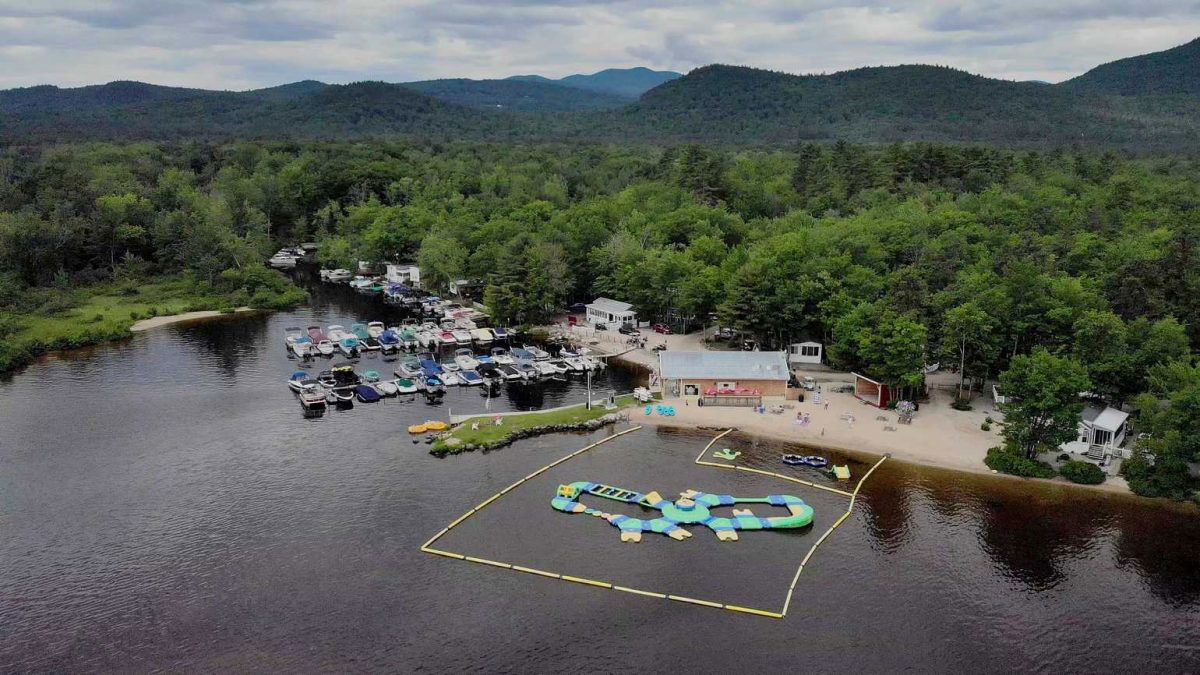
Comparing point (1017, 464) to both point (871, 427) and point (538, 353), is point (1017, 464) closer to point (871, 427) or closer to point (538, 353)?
point (871, 427)

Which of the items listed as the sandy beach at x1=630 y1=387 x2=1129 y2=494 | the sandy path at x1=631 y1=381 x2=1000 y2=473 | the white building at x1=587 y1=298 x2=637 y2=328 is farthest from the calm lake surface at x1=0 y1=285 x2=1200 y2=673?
the white building at x1=587 y1=298 x2=637 y2=328

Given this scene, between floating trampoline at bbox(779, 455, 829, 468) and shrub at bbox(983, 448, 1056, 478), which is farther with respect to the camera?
floating trampoline at bbox(779, 455, 829, 468)

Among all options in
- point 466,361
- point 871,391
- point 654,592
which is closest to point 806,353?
point 871,391

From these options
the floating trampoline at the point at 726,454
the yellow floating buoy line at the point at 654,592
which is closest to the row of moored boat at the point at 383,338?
the yellow floating buoy line at the point at 654,592

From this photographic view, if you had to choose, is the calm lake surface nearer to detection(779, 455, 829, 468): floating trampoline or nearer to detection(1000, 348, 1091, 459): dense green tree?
detection(779, 455, 829, 468): floating trampoline

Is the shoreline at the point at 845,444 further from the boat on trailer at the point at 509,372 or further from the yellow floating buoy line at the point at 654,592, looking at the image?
the boat on trailer at the point at 509,372

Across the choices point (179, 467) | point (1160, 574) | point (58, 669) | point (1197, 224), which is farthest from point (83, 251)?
point (1197, 224)

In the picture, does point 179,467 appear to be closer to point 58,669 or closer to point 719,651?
point 58,669
